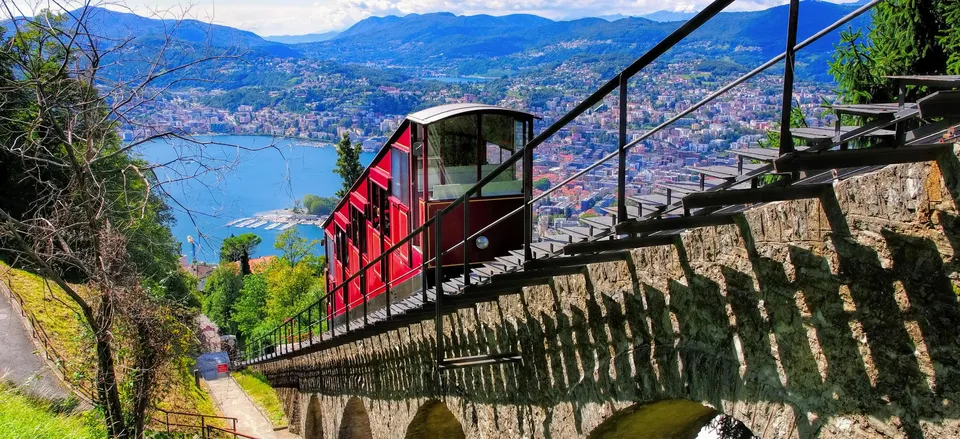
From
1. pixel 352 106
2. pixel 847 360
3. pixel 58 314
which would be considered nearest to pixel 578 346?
pixel 847 360

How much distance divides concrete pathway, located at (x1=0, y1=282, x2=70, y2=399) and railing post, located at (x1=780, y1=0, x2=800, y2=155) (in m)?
9.29

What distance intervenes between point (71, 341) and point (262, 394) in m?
12.1

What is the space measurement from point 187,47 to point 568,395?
448 cm

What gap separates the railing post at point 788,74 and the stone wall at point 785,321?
0.29 metres

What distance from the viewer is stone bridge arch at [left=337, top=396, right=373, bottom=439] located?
12180mm

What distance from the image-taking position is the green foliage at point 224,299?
1934 inches

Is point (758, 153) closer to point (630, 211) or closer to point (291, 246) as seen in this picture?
point (630, 211)

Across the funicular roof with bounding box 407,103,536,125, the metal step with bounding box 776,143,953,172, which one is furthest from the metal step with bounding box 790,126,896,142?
the funicular roof with bounding box 407,103,536,125

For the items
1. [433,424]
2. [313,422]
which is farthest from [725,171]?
[313,422]

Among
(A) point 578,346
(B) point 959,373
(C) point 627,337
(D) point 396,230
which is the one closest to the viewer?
(B) point 959,373

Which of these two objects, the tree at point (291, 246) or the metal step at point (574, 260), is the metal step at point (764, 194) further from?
the tree at point (291, 246)

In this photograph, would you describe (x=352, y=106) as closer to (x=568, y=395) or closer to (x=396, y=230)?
(x=396, y=230)

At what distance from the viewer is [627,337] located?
416 centimetres

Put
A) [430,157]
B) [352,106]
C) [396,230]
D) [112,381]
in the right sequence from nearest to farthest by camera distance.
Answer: [112,381] < [430,157] < [396,230] < [352,106]
